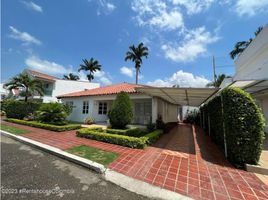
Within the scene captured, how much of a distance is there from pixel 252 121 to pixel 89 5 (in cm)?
1102

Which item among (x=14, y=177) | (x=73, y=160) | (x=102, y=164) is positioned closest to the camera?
(x=14, y=177)

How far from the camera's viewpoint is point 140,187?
3156 mm

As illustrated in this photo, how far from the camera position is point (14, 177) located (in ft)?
11.3

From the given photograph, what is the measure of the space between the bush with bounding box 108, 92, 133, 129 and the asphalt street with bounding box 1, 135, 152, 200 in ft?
16.0

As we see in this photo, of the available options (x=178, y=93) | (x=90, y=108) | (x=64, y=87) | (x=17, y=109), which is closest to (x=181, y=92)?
(x=178, y=93)

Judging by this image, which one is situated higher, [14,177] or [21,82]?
[21,82]

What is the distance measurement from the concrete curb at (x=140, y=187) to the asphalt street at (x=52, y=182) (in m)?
0.15

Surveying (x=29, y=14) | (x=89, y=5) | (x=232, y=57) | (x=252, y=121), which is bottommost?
(x=252, y=121)

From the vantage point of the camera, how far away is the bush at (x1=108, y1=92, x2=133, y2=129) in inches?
362

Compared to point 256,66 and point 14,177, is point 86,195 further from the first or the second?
point 256,66

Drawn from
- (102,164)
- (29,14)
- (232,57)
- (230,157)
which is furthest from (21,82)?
(232,57)

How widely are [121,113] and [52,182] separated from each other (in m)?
6.19

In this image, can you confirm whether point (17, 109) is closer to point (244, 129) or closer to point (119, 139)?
point (119, 139)

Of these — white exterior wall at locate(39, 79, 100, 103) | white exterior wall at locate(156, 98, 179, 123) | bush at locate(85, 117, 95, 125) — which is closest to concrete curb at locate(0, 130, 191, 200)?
white exterior wall at locate(156, 98, 179, 123)
